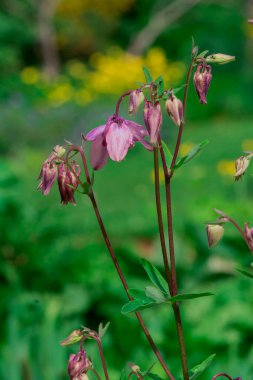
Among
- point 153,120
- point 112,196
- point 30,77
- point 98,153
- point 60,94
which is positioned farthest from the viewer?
point 30,77

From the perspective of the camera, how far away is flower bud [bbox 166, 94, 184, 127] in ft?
3.23

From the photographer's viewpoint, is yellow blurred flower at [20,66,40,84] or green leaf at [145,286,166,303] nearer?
green leaf at [145,286,166,303]

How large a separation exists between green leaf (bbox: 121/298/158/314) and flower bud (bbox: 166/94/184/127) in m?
0.24

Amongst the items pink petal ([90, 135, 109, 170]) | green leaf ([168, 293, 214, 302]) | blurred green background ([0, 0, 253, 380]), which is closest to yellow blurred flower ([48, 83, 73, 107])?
blurred green background ([0, 0, 253, 380])

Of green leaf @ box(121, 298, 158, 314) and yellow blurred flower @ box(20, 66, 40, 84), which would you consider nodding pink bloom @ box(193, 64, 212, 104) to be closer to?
green leaf @ box(121, 298, 158, 314)

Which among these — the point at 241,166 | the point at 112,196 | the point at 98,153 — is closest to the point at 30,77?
the point at 112,196

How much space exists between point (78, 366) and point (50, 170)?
26 centimetres

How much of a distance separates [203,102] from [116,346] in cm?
187

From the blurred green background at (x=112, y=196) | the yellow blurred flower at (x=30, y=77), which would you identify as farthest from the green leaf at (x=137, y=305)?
the yellow blurred flower at (x=30, y=77)

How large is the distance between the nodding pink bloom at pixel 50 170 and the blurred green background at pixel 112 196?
553 mm

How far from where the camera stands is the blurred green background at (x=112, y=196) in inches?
107

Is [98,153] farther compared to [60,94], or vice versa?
[60,94]

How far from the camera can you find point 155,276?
3.63 ft

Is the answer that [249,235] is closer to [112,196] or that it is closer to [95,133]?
[95,133]
